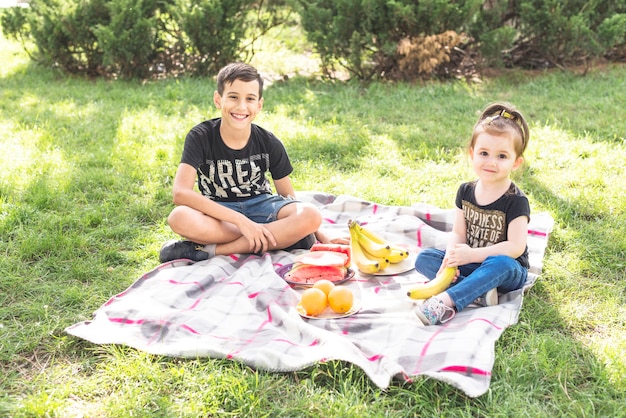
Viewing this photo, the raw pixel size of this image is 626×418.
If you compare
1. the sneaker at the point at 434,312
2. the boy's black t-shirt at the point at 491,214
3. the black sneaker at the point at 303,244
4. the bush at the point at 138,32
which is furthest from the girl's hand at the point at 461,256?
the bush at the point at 138,32

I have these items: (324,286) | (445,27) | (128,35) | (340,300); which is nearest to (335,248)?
(324,286)

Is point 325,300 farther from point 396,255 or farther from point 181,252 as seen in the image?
point 181,252

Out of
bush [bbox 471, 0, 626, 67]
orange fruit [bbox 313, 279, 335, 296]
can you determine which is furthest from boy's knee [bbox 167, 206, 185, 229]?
bush [bbox 471, 0, 626, 67]

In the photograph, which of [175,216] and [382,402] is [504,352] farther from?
[175,216]

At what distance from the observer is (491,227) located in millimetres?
3453

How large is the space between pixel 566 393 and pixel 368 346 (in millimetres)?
847

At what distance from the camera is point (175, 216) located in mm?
3873

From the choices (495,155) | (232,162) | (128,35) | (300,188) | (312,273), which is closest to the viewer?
(495,155)

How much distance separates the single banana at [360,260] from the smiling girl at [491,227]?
16.4 inches

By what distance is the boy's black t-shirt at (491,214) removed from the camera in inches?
133

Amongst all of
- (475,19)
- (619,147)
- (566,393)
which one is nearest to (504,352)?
(566,393)

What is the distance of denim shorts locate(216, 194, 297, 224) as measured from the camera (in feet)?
13.5

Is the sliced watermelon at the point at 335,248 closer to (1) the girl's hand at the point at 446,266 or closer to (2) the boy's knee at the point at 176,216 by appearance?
(1) the girl's hand at the point at 446,266

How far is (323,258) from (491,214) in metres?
0.99
